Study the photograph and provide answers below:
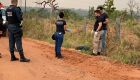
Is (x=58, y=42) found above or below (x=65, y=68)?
above

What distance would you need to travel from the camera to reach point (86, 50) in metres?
16.0

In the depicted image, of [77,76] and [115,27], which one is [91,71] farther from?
[115,27]

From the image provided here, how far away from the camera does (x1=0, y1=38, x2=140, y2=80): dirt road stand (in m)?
10.9

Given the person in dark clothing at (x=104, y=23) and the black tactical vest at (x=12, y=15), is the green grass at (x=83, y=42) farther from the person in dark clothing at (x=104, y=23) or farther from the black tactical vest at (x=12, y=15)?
the black tactical vest at (x=12, y=15)

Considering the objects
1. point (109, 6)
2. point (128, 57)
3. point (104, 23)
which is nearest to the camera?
point (128, 57)

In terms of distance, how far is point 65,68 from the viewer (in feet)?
39.8

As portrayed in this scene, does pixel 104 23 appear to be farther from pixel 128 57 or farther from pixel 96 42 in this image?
pixel 128 57

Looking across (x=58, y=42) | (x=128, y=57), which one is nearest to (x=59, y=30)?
(x=58, y=42)

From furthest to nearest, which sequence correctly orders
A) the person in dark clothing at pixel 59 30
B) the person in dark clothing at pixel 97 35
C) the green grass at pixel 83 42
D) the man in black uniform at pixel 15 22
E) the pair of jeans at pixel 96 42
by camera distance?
the pair of jeans at pixel 96 42
the person in dark clothing at pixel 97 35
the green grass at pixel 83 42
the person in dark clothing at pixel 59 30
the man in black uniform at pixel 15 22

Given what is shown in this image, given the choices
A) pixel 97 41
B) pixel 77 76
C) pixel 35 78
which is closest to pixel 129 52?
pixel 97 41

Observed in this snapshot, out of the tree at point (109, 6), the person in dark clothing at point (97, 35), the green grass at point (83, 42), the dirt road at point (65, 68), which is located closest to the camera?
the dirt road at point (65, 68)

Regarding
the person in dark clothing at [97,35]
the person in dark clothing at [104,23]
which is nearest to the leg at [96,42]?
the person in dark clothing at [97,35]

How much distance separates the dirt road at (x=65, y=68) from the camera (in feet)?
35.8

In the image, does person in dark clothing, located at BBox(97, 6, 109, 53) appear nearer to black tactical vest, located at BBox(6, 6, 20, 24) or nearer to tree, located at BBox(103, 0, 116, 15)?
black tactical vest, located at BBox(6, 6, 20, 24)
